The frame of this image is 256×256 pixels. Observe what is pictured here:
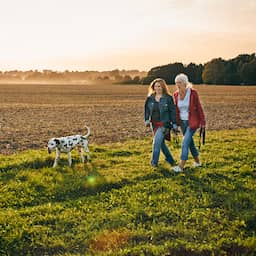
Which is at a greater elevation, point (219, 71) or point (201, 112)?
point (219, 71)

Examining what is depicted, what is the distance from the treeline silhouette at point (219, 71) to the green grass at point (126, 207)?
91.1 meters

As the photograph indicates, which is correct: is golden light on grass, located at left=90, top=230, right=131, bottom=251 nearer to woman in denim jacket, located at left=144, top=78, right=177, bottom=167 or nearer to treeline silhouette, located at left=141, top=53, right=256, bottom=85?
woman in denim jacket, located at left=144, top=78, right=177, bottom=167

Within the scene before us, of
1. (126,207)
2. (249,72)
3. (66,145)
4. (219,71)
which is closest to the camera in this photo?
(126,207)

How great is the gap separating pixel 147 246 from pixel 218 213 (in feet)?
5.55

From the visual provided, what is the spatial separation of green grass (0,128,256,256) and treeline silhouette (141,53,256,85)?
91086 millimetres

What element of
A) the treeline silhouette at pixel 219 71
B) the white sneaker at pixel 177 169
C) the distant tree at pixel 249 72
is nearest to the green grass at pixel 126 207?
the white sneaker at pixel 177 169

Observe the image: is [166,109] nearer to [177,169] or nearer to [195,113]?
[195,113]

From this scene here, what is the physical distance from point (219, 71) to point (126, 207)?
100 m

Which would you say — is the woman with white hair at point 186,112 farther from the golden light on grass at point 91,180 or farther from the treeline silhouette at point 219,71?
the treeline silhouette at point 219,71

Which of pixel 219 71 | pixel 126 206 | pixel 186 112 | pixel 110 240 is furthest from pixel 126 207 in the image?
pixel 219 71

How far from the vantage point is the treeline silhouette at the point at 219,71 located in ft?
316

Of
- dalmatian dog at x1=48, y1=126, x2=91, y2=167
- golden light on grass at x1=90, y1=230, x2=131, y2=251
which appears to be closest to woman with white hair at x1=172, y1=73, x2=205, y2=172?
dalmatian dog at x1=48, y1=126, x2=91, y2=167

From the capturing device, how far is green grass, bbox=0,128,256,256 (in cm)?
529

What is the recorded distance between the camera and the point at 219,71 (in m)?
102
